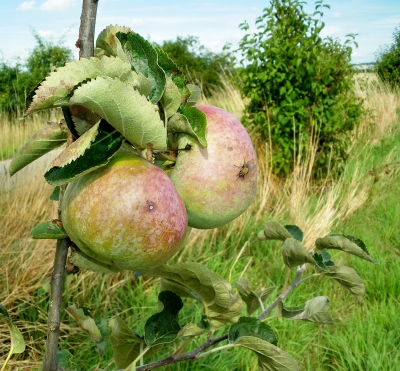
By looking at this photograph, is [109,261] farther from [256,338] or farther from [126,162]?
[256,338]

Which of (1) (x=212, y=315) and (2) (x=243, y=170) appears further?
(1) (x=212, y=315)

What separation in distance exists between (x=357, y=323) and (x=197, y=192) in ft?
6.83

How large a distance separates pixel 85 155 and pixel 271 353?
0.40 metres

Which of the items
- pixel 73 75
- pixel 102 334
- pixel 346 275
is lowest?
pixel 102 334

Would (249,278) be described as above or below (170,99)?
below

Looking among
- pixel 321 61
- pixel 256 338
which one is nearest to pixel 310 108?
pixel 321 61

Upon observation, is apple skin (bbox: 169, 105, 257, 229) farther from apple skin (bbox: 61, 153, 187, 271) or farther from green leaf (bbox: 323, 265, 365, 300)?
green leaf (bbox: 323, 265, 365, 300)

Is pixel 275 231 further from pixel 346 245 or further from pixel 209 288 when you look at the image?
pixel 209 288

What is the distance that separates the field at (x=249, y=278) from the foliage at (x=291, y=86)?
44 cm

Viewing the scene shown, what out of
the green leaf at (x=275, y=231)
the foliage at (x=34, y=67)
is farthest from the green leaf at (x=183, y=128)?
the foliage at (x=34, y=67)

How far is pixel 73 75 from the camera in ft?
1.49

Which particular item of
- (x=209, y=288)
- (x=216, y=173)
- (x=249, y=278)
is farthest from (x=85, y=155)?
(x=249, y=278)

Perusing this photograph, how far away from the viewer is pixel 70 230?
1.60 feet

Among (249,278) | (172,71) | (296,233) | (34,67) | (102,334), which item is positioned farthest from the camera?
(34,67)
